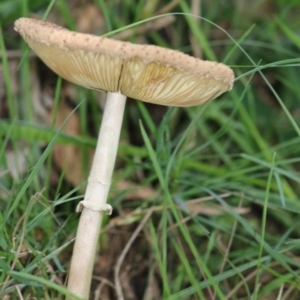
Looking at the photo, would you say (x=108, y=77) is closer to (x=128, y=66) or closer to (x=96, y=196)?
(x=128, y=66)

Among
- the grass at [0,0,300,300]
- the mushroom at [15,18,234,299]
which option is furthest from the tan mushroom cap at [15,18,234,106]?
the grass at [0,0,300,300]

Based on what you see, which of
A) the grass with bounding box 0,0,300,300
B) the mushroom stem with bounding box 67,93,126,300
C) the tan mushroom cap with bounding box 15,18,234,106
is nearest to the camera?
the tan mushroom cap with bounding box 15,18,234,106

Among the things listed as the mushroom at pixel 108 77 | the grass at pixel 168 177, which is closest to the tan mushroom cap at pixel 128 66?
the mushroom at pixel 108 77

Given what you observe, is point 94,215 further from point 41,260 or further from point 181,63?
point 181,63

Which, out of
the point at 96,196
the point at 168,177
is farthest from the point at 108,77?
the point at 168,177

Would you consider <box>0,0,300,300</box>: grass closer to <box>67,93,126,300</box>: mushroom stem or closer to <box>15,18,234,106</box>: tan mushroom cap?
<box>67,93,126,300</box>: mushroom stem

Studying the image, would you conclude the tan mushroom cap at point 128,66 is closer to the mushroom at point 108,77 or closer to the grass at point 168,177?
the mushroom at point 108,77

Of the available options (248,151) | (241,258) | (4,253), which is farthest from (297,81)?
(4,253)
